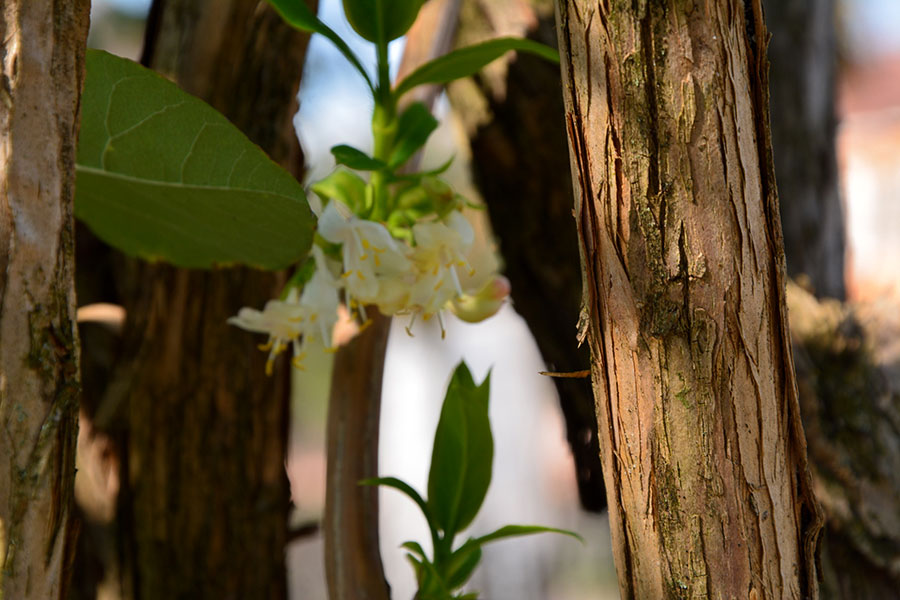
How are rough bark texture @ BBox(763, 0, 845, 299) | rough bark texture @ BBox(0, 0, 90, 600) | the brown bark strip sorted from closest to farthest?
rough bark texture @ BBox(0, 0, 90, 600) < the brown bark strip < rough bark texture @ BBox(763, 0, 845, 299)

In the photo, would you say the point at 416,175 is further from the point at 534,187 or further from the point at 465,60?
the point at 534,187

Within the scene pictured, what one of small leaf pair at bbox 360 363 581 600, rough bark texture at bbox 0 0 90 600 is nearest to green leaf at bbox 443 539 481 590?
small leaf pair at bbox 360 363 581 600

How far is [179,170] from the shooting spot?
47cm

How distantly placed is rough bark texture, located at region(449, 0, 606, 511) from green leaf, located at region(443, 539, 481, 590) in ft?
1.19

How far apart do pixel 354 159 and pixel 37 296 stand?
0.61 ft

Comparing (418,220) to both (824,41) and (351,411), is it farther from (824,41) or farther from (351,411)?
(824,41)

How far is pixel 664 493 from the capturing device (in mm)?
365

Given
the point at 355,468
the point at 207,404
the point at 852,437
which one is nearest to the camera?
the point at 355,468

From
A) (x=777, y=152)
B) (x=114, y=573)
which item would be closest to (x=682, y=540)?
(x=114, y=573)

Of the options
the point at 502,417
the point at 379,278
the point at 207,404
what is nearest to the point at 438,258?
the point at 379,278

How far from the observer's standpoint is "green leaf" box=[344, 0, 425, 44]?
0.49 m

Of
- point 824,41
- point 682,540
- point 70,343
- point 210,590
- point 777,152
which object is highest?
point 824,41

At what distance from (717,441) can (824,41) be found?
106 cm

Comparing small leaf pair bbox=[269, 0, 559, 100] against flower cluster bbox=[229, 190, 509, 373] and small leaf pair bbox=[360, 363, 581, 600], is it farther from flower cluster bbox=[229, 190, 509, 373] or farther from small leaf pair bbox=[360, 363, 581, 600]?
small leaf pair bbox=[360, 363, 581, 600]
